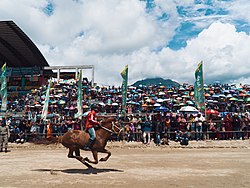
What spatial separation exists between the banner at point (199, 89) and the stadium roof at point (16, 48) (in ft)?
122

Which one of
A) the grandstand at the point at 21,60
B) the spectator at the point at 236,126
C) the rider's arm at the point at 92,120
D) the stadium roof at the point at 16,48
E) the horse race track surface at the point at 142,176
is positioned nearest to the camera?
the horse race track surface at the point at 142,176

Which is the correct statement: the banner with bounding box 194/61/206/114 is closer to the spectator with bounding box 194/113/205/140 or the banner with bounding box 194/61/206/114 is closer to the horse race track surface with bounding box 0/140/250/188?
the spectator with bounding box 194/113/205/140

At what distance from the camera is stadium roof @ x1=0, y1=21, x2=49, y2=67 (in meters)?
49.2

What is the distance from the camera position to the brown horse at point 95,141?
383 inches

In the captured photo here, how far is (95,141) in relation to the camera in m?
9.75

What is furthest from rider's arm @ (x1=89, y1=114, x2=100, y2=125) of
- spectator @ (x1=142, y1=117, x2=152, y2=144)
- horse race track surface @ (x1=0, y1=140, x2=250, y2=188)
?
spectator @ (x1=142, y1=117, x2=152, y2=144)

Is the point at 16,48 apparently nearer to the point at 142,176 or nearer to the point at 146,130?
the point at 146,130

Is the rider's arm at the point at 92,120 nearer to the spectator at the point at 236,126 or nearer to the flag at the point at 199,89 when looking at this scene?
the flag at the point at 199,89

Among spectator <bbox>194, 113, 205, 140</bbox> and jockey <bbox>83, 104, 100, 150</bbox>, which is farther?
spectator <bbox>194, 113, 205, 140</bbox>

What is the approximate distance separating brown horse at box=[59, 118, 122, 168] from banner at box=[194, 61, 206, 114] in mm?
10795

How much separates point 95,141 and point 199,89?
40.6 ft

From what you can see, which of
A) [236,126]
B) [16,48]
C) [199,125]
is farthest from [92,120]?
[16,48]

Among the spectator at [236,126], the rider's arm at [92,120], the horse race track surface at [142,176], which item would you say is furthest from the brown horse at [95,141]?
the spectator at [236,126]

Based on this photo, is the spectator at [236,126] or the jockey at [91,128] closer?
the jockey at [91,128]
